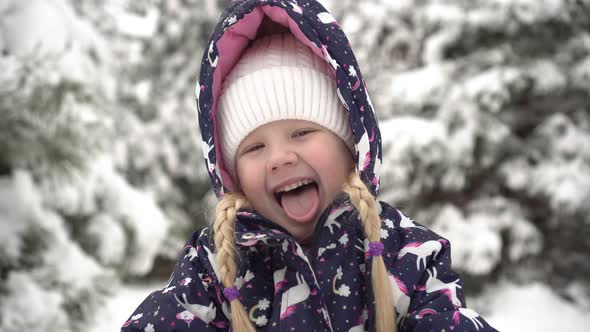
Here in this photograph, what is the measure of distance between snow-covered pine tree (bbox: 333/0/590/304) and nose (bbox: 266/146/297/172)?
2971 millimetres

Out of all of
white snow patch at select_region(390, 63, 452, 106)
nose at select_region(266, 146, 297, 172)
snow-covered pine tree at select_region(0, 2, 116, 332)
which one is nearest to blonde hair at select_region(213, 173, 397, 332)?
nose at select_region(266, 146, 297, 172)

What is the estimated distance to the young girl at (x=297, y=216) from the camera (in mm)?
1232

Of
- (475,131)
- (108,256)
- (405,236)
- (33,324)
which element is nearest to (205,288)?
(405,236)

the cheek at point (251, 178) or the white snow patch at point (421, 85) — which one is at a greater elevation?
the white snow patch at point (421, 85)

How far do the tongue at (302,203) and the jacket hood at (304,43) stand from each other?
0.45ft

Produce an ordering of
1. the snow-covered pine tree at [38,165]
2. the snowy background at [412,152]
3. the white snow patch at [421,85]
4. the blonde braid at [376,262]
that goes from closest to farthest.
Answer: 1. the blonde braid at [376,262]
2. the snow-covered pine tree at [38,165]
3. the snowy background at [412,152]
4. the white snow patch at [421,85]

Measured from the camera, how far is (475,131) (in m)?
4.08

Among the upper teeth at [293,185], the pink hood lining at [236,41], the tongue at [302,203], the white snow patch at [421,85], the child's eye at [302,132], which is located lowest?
the tongue at [302,203]

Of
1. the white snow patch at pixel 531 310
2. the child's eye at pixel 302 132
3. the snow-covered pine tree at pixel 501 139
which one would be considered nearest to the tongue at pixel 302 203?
the child's eye at pixel 302 132

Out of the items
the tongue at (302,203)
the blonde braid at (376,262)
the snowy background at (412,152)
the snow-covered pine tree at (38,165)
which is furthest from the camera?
the snowy background at (412,152)

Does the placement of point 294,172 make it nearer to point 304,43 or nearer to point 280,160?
point 280,160

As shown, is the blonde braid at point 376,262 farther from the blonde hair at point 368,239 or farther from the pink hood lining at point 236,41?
the pink hood lining at point 236,41

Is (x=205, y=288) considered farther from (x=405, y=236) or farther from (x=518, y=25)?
(x=518, y=25)

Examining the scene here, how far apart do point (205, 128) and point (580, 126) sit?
362 centimetres
